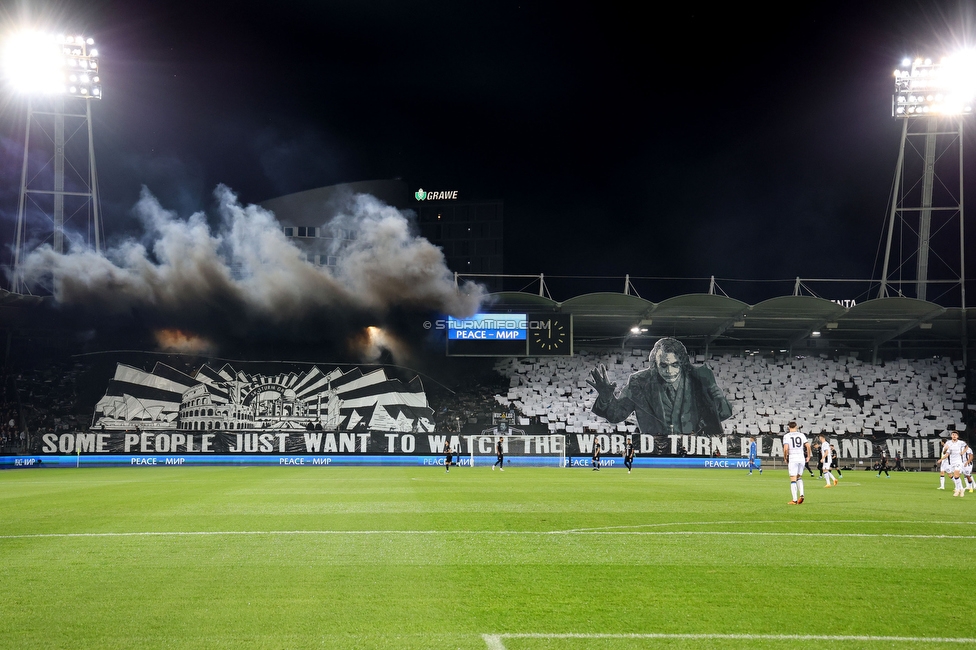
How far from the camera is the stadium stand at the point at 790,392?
4725 cm

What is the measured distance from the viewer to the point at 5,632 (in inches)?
234

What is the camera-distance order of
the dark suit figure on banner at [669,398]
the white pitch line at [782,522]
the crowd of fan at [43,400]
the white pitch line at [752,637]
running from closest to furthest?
the white pitch line at [752,637]
the white pitch line at [782,522]
the crowd of fan at [43,400]
the dark suit figure on banner at [669,398]

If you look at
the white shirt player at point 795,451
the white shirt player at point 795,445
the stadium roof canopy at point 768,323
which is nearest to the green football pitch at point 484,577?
the white shirt player at point 795,451

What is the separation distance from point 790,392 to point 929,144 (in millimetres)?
17345

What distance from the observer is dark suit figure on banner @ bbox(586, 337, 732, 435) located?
48000 mm

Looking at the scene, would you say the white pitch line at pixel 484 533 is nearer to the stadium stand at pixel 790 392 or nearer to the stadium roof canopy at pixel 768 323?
the stadium roof canopy at pixel 768 323

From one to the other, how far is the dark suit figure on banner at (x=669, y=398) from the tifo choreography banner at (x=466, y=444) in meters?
Result: 4.28

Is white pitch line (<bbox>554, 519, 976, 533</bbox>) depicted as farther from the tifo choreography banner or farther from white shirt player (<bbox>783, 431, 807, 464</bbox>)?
the tifo choreography banner

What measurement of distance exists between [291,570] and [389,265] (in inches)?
1665

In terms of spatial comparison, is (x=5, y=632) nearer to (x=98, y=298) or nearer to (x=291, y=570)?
(x=291, y=570)

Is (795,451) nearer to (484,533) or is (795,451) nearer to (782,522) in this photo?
(782,522)

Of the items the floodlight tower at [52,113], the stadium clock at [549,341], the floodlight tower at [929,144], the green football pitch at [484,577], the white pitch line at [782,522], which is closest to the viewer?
the green football pitch at [484,577]

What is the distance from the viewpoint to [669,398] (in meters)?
48.5

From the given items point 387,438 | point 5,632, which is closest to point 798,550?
point 5,632
